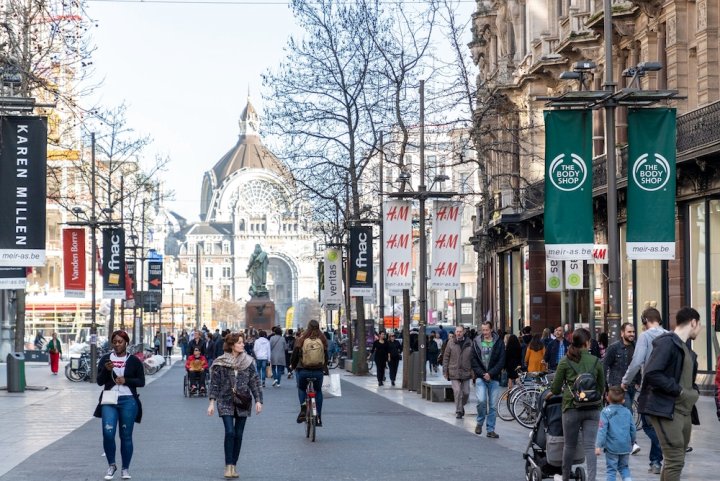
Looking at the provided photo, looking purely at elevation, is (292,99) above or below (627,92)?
above

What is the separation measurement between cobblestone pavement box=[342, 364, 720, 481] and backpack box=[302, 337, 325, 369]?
107 inches

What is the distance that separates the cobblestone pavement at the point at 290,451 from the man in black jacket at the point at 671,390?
12.1 ft

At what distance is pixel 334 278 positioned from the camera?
60.8 meters

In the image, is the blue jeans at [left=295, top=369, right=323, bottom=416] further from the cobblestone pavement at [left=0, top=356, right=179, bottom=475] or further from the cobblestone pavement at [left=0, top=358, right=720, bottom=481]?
the cobblestone pavement at [left=0, top=356, right=179, bottom=475]

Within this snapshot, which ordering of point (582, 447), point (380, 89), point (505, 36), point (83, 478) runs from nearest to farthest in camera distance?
point (582, 447) < point (83, 478) < point (380, 89) < point (505, 36)

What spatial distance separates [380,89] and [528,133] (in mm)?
5181

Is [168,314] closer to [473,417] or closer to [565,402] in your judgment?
[473,417]

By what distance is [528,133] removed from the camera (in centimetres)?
5091

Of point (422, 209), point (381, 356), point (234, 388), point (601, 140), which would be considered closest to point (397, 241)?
point (422, 209)

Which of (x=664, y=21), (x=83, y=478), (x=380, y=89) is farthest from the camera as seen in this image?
(x=380, y=89)

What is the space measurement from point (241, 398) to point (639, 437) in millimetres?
8334

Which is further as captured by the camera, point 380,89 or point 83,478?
point 380,89

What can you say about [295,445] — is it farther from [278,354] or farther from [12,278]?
[278,354]

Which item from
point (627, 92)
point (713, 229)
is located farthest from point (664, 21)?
point (627, 92)
